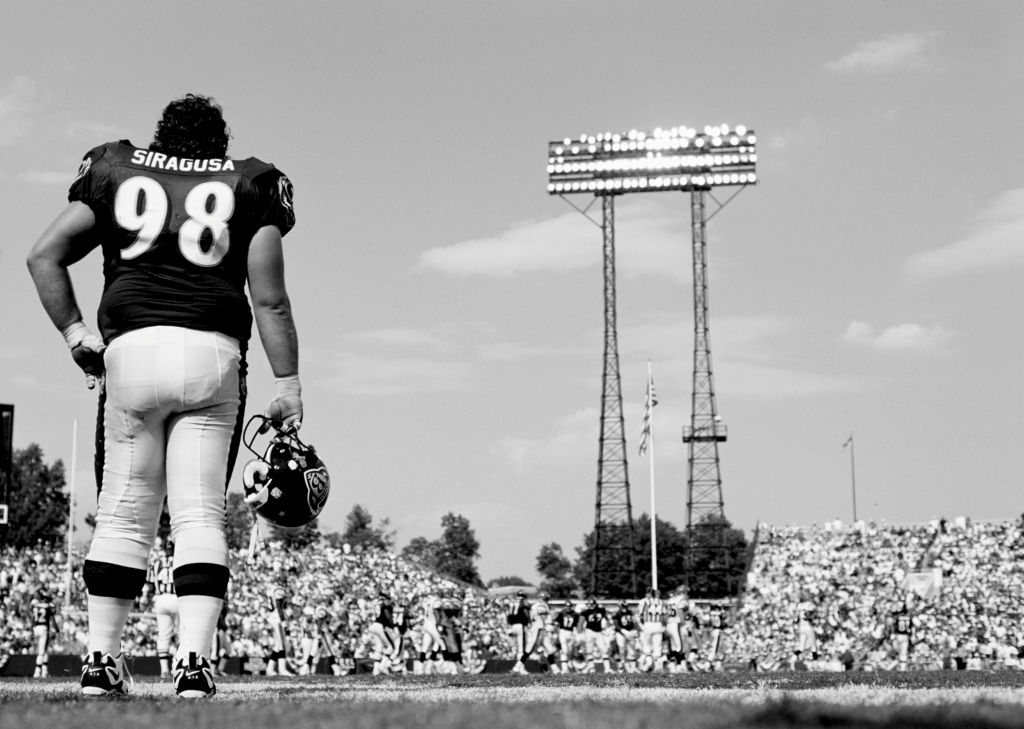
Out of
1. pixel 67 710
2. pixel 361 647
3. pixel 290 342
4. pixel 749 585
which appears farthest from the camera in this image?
pixel 749 585

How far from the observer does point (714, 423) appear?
45719 mm

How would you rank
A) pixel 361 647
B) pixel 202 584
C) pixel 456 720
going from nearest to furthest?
pixel 456 720 < pixel 202 584 < pixel 361 647

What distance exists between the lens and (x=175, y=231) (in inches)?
Answer: 216

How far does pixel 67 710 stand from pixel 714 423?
4280 cm

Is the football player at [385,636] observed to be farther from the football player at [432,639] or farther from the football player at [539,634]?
the football player at [539,634]

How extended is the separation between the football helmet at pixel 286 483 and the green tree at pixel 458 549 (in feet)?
327

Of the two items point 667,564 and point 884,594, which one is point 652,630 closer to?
point 884,594

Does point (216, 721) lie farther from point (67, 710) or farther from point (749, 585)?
point (749, 585)

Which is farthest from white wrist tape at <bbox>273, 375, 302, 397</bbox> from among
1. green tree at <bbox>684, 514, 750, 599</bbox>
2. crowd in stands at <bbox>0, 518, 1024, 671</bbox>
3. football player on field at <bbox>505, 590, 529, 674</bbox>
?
green tree at <bbox>684, 514, 750, 599</bbox>

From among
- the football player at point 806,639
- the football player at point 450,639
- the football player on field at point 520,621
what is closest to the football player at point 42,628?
the football player at point 450,639

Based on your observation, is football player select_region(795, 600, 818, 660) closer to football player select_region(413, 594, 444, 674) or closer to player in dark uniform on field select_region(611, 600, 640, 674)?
player in dark uniform on field select_region(611, 600, 640, 674)

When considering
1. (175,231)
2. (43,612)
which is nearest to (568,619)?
(43,612)

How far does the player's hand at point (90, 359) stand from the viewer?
549 centimetres

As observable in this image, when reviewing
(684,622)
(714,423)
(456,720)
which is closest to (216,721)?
(456,720)
